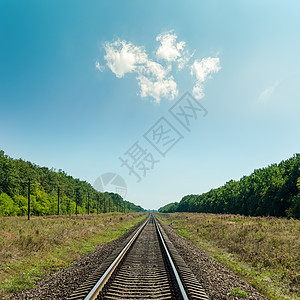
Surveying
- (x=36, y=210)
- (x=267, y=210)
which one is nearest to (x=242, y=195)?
(x=267, y=210)

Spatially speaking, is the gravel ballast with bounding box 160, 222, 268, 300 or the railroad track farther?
the gravel ballast with bounding box 160, 222, 268, 300

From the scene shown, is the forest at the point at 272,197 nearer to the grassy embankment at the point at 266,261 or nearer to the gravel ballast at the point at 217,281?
the grassy embankment at the point at 266,261

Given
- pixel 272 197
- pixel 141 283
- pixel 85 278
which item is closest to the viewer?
pixel 141 283

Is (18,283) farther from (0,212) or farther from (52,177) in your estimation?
(52,177)

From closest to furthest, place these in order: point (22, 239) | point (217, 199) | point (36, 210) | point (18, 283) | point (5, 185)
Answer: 1. point (18, 283)
2. point (22, 239)
3. point (5, 185)
4. point (36, 210)
5. point (217, 199)

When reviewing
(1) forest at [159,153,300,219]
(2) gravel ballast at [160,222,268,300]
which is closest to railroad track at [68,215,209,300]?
(2) gravel ballast at [160,222,268,300]

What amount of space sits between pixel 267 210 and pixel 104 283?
52005 millimetres

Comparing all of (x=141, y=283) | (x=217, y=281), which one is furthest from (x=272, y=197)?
(x=141, y=283)

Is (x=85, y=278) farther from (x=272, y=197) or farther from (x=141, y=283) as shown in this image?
(x=272, y=197)

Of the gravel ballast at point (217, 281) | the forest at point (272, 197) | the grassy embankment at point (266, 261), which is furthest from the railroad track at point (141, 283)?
the forest at point (272, 197)

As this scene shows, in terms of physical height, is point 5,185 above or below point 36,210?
above

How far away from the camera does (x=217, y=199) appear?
3371 inches

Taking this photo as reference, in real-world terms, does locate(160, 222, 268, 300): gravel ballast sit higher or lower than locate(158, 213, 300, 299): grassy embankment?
higher

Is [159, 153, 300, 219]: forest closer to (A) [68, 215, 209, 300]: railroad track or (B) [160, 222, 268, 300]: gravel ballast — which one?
(B) [160, 222, 268, 300]: gravel ballast
